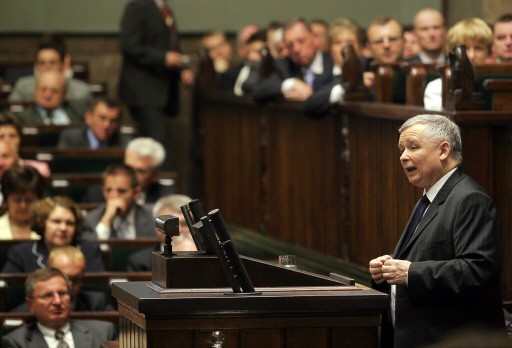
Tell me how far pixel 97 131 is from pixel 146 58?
3.28 ft

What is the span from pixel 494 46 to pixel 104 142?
3.58m

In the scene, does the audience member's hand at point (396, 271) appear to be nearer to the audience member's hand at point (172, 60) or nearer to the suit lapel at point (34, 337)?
the suit lapel at point (34, 337)

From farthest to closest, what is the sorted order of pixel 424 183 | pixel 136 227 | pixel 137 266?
pixel 136 227 < pixel 137 266 < pixel 424 183

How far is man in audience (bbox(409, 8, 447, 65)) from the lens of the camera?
28.0ft

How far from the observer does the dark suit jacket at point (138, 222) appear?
7.96 meters

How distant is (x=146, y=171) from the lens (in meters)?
8.74

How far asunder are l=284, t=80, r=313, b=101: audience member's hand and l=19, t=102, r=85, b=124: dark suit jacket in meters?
2.74

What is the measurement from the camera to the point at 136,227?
8031 mm

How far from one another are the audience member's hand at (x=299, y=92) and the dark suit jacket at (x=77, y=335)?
273cm

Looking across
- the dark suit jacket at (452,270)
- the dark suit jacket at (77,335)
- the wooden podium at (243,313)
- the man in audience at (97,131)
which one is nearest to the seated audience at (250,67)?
the man in audience at (97,131)

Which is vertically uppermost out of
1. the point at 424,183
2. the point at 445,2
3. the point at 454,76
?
the point at 445,2

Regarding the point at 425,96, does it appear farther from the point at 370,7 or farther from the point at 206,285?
the point at 370,7

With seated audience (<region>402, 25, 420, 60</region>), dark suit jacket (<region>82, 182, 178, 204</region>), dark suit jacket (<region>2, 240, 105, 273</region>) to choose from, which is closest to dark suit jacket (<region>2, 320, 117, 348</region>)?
dark suit jacket (<region>2, 240, 105, 273</region>)

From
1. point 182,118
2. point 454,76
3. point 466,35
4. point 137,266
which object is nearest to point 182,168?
point 182,118
